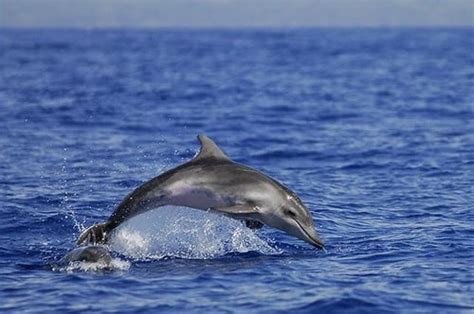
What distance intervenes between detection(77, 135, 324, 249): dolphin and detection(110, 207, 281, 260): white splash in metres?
0.71

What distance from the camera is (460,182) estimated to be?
21078 mm

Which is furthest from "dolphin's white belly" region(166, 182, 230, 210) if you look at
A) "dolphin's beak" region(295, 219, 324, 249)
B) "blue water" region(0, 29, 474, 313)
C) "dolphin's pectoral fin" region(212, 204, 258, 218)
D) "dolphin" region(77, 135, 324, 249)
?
"dolphin's beak" region(295, 219, 324, 249)

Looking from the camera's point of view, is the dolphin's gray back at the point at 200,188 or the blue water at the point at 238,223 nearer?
the blue water at the point at 238,223

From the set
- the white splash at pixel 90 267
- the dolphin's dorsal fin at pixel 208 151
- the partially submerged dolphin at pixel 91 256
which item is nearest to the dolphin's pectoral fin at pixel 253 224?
the dolphin's dorsal fin at pixel 208 151

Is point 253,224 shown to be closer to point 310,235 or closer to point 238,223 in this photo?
point 310,235

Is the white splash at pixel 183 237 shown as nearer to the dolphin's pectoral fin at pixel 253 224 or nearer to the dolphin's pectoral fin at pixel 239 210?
the dolphin's pectoral fin at pixel 253 224

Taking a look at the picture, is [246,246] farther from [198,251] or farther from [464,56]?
[464,56]

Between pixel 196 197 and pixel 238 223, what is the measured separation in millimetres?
2216

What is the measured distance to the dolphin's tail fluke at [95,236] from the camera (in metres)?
14.5

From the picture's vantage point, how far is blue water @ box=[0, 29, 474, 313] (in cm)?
1291

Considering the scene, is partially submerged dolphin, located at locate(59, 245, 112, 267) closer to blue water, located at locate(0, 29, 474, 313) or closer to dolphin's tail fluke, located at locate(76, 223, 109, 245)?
blue water, located at locate(0, 29, 474, 313)

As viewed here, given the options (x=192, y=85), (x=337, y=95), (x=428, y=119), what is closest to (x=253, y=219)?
(x=428, y=119)

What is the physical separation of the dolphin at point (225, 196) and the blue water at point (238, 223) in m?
0.61

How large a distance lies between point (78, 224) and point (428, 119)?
18575 millimetres
